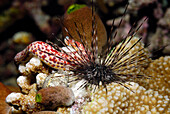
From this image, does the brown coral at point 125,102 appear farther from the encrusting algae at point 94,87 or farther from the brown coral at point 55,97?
the brown coral at point 55,97

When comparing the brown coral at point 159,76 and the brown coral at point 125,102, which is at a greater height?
the brown coral at point 159,76

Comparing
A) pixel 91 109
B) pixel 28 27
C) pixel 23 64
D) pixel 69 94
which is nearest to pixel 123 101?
pixel 91 109

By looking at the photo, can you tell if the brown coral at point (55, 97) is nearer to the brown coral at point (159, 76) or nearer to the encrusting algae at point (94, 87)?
the encrusting algae at point (94, 87)

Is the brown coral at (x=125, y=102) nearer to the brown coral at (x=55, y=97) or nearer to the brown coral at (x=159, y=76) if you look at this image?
the brown coral at (x=55, y=97)

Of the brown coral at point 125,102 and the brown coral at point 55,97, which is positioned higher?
the brown coral at point 55,97

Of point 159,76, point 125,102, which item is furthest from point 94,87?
point 159,76

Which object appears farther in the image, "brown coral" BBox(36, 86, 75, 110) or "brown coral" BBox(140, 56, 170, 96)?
"brown coral" BBox(140, 56, 170, 96)

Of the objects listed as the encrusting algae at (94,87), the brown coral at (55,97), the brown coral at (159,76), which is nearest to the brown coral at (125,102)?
the encrusting algae at (94,87)

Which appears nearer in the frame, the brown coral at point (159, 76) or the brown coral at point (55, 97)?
the brown coral at point (55, 97)

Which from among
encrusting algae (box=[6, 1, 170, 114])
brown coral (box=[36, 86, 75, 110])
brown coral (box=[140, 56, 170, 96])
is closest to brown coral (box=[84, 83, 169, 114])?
encrusting algae (box=[6, 1, 170, 114])

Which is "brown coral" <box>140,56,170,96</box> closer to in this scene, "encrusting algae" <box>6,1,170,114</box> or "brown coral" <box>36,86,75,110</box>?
"encrusting algae" <box>6,1,170,114</box>

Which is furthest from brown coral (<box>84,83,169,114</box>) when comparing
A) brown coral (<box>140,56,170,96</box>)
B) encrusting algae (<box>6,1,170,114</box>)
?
brown coral (<box>140,56,170,96</box>)

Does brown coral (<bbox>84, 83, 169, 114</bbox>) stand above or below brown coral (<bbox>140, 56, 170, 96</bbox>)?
below
